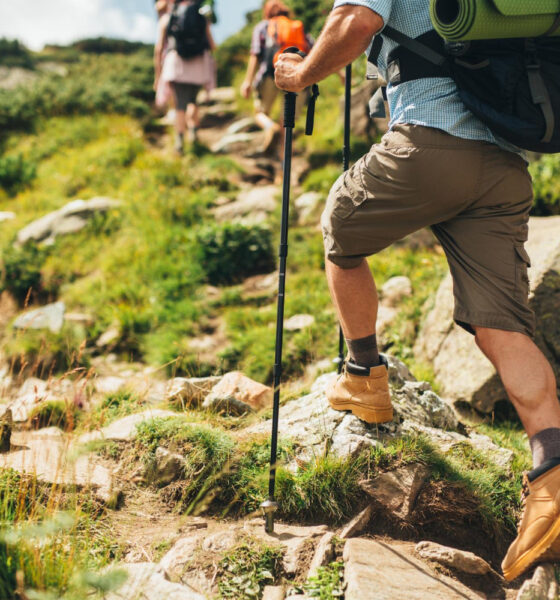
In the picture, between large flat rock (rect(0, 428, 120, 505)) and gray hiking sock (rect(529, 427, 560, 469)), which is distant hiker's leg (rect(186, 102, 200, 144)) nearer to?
large flat rock (rect(0, 428, 120, 505))

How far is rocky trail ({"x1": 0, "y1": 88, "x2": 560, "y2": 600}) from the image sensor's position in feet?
8.19

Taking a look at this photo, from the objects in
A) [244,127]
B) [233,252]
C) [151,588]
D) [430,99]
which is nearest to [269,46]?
[233,252]

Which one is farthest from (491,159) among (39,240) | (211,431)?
(39,240)

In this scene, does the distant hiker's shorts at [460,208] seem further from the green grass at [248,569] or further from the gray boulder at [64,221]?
the gray boulder at [64,221]

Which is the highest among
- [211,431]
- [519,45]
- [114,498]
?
[519,45]

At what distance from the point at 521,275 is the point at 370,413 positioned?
3.72 ft

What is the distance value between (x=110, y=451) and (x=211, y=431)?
65 cm

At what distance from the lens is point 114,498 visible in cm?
306

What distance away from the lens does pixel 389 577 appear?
2.41 meters

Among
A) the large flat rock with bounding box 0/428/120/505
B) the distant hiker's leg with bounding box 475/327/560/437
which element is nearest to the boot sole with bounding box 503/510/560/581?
the distant hiker's leg with bounding box 475/327/560/437

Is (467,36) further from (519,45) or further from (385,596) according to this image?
(385,596)

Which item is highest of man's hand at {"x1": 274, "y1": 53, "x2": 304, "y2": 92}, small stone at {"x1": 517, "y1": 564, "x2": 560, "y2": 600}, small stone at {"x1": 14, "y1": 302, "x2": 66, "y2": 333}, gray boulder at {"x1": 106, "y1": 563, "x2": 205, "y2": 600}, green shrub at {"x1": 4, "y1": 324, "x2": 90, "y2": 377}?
man's hand at {"x1": 274, "y1": 53, "x2": 304, "y2": 92}

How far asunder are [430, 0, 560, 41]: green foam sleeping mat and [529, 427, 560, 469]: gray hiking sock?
62.9 inches

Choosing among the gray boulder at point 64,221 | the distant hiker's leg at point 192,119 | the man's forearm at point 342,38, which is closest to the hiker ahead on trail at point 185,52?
the distant hiker's leg at point 192,119
